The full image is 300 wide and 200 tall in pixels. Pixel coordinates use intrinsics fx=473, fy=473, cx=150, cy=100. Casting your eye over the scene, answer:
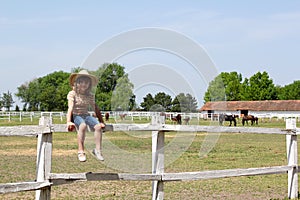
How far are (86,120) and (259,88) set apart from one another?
87551mm

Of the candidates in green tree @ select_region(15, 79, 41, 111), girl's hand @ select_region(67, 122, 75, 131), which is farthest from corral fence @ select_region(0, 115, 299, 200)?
green tree @ select_region(15, 79, 41, 111)

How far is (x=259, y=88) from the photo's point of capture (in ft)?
294

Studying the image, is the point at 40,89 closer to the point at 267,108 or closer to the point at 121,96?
the point at 267,108

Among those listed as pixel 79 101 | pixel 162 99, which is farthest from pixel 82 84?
pixel 162 99

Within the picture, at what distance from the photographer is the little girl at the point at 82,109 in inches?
189

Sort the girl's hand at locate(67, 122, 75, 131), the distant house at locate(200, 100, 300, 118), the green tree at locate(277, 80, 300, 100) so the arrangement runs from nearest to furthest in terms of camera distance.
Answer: the girl's hand at locate(67, 122, 75, 131) → the distant house at locate(200, 100, 300, 118) → the green tree at locate(277, 80, 300, 100)

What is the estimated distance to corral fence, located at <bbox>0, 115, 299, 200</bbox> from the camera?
5.02 metres

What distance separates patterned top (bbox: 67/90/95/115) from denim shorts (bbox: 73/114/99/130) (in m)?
0.05

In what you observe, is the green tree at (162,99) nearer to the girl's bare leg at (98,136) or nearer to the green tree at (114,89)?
the green tree at (114,89)

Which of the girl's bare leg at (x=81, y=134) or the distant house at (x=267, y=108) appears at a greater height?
the distant house at (x=267, y=108)

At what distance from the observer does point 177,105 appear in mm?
9984

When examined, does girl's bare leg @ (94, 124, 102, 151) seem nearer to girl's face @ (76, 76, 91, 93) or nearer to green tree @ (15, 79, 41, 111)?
girl's face @ (76, 76, 91, 93)

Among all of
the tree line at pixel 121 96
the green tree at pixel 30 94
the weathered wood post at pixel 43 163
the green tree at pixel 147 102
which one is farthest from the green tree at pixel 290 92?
the weathered wood post at pixel 43 163

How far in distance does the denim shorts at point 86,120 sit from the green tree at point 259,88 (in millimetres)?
83418
